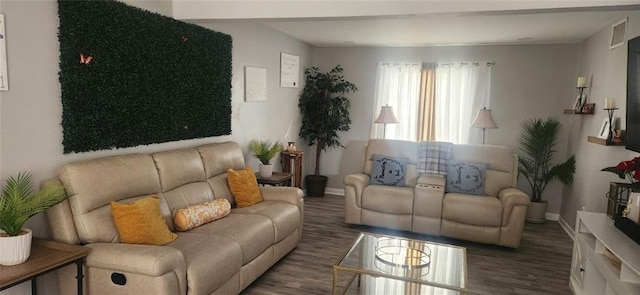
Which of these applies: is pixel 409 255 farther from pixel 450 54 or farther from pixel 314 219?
pixel 450 54

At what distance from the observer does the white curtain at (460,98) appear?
5559mm

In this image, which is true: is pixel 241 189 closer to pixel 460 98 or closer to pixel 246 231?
pixel 246 231

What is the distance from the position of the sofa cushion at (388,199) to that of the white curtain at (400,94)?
159 centimetres

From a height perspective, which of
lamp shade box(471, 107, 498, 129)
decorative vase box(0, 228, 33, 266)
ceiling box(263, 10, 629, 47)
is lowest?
decorative vase box(0, 228, 33, 266)

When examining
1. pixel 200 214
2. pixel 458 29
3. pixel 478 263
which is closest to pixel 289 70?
pixel 458 29

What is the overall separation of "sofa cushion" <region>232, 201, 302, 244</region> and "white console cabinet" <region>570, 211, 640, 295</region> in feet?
7.46

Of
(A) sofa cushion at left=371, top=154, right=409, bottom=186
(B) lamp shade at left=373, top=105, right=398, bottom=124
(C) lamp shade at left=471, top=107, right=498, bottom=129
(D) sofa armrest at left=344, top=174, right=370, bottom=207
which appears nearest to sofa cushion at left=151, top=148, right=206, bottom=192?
Result: (D) sofa armrest at left=344, top=174, right=370, bottom=207

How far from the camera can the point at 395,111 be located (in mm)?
6012

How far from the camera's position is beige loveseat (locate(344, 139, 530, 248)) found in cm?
405

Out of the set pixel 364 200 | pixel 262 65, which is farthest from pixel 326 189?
pixel 262 65

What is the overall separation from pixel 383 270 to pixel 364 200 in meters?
1.91

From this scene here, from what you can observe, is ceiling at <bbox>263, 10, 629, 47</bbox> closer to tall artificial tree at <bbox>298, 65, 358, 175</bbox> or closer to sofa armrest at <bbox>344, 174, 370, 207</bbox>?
tall artificial tree at <bbox>298, 65, 358, 175</bbox>

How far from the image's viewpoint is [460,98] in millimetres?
5660

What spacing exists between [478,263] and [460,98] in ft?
8.70
